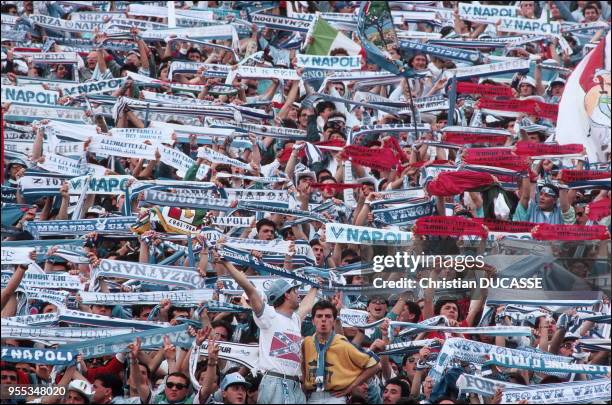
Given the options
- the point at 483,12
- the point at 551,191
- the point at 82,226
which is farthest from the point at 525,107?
the point at 82,226

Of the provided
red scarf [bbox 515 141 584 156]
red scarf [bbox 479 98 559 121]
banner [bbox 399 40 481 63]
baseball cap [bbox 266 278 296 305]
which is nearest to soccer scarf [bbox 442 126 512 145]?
red scarf [bbox 479 98 559 121]

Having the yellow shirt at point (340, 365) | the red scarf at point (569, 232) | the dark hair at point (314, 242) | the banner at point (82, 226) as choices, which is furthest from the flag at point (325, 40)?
the yellow shirt at point (340, 365)

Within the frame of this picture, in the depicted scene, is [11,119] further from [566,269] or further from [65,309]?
[566,269]

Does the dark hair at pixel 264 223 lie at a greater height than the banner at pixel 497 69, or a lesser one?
lesser

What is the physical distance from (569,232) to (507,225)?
27.0 inches

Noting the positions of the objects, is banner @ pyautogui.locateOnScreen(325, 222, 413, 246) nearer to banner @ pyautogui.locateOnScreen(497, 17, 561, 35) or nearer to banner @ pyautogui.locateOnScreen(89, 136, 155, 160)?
banner @ pyautogui.locateOnScreen(89, 136, 155, 160)

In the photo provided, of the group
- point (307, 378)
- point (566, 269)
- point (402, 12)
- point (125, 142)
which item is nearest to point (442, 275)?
point (566, 269)

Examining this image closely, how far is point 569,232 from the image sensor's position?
17.3 m

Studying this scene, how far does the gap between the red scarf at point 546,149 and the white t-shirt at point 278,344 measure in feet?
16.9

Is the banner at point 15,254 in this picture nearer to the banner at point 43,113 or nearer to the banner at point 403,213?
the banner at point 403,213

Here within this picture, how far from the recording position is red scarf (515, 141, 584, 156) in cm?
1908

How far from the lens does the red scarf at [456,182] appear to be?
1820 cm

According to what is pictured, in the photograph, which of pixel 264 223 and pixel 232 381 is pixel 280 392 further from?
pixel 264 223

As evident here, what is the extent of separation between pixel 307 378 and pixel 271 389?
315 millimetres
